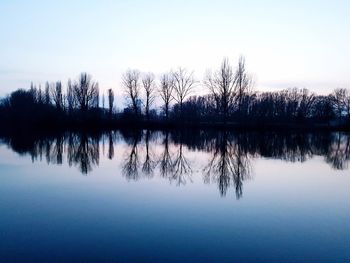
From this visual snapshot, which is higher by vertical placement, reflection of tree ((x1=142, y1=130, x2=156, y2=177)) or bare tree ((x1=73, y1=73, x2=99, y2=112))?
bare tree ((x1=73, y1=73, x2=99, y2=112))

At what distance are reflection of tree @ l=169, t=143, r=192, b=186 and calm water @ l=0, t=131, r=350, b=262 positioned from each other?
0.07 metres

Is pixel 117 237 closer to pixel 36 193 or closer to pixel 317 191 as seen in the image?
pixel 36 193

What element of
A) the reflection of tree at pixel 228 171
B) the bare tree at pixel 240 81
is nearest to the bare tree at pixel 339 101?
the bare tree at pixel 240 81

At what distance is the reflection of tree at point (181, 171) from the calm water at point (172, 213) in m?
0.07

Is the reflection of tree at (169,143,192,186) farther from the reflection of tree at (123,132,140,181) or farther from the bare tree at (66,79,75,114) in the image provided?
the bare tree at (66,79,75,114)

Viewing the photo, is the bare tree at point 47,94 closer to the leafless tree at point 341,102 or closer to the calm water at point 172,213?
the calm water at point 172,213

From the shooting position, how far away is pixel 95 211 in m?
6.76

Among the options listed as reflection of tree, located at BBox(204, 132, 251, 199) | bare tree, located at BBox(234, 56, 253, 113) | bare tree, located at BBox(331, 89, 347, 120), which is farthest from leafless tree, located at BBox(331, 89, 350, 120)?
reflection of tree, located at BBox(204, 132, 251, 199)

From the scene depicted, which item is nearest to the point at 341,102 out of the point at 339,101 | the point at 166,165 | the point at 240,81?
the point at 339,101

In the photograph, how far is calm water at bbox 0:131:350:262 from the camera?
15.5 feet

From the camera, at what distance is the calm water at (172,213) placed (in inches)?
186

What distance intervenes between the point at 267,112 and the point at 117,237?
53162 millimetres

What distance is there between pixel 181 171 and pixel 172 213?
5.48 metres

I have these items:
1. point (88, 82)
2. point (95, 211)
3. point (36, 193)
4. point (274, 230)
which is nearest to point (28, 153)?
point (36, 193)
